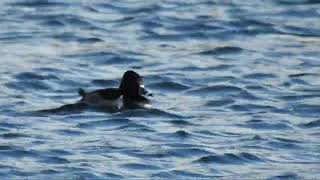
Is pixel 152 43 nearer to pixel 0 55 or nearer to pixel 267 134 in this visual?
pixel 0 55

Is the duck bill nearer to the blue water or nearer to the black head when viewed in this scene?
the black head

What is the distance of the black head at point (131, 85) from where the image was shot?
18.8 metres

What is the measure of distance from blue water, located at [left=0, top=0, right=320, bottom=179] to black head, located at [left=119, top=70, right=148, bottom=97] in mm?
409

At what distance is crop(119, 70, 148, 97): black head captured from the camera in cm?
1884

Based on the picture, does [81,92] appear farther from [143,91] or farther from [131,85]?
[143,91]

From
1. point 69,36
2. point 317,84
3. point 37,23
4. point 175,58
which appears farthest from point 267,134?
point 37,23

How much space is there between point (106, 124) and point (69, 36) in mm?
6734

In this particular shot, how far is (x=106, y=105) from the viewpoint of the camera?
1844cm

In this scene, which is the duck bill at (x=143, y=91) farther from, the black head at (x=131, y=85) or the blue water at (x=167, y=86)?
the blue water at (x=167, y=86)

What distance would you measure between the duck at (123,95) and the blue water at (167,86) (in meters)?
0.17

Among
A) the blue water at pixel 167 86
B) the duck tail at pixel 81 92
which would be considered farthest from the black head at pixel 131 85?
the duck tail at pixel 81 92

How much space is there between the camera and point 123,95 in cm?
1888

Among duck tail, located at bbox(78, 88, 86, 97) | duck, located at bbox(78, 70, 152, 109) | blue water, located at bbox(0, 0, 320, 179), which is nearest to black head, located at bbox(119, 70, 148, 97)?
duck, located at bbox(78, 70, 152, 109)

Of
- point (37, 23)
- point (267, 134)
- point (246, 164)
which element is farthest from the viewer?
point (37, 23)
